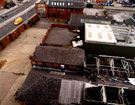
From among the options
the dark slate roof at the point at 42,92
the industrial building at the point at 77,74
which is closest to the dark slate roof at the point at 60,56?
the industrial building at the point at 77,74

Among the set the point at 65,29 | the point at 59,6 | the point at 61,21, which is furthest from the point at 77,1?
the point at 65,29

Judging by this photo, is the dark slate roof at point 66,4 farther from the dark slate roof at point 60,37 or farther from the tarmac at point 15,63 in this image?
the dark slate roof at point 60,37

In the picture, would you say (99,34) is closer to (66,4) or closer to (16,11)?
(66,4)

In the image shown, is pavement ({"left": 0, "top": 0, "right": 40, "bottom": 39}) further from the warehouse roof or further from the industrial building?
the warehouse roof

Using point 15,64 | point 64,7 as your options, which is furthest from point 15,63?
point 64,7

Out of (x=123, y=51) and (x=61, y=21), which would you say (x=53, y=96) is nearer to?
(x=123, y=51)

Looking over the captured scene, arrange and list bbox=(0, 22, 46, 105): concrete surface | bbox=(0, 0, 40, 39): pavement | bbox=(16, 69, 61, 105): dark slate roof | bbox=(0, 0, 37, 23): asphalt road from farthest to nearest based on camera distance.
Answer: bbox=(0, 0, 37, 23): asphalt road < bbox=(0, 0, 40, 39): pavement < bbox=(0, 22, 46, 105): concrete surface < bbox=(16, 69, 61, 105): dark slate roof

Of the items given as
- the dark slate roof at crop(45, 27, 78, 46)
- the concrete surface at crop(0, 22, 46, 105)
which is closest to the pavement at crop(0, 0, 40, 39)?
the concrete surface at crop(0, 22, 46, 105)
